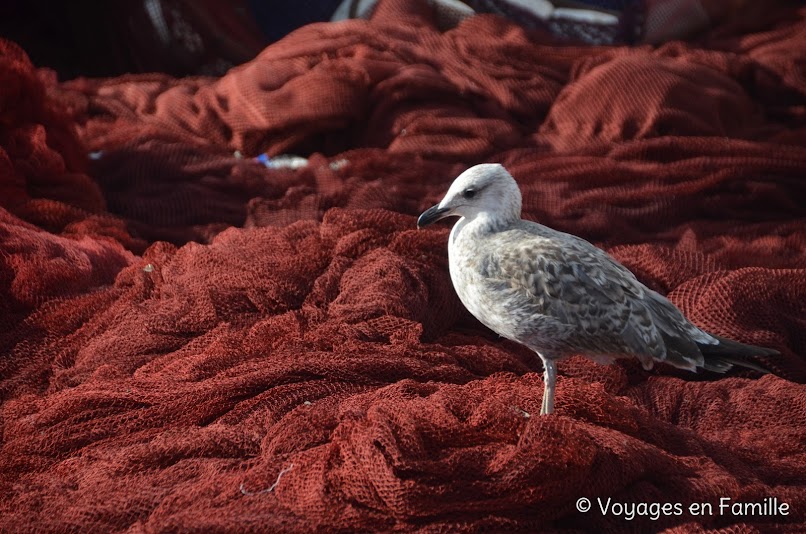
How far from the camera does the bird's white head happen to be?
5.73 feet

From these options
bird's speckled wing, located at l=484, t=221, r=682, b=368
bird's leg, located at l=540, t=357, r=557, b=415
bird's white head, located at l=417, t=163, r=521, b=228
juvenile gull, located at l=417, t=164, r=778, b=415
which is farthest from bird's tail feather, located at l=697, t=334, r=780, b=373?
bird's white head, located at l=417, t=163, r=521, b=228


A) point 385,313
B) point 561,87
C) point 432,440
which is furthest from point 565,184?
point 432,440

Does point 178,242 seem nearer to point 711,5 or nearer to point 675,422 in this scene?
point 675,422

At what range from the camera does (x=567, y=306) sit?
1594mm

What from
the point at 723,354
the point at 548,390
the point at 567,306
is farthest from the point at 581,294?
the point at 723,354

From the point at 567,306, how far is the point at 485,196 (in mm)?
291

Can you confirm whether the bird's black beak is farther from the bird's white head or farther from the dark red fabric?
the dark red fabric

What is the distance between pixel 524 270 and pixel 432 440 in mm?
365

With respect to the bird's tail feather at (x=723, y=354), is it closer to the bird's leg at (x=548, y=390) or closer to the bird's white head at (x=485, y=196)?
the bird's leg at (x=548, y=390)

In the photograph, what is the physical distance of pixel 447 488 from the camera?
134 centimetres

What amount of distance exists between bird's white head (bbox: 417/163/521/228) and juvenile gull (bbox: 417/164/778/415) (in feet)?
0.17

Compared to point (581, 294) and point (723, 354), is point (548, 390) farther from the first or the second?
point (723, 354)

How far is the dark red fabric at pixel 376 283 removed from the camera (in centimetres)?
141

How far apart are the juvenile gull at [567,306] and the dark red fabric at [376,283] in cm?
10
